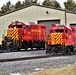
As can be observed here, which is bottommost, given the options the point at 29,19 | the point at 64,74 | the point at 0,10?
the point at 64,74

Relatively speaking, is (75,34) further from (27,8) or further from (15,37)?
(27,8)

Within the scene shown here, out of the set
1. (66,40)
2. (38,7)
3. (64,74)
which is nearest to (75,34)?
(66,40)

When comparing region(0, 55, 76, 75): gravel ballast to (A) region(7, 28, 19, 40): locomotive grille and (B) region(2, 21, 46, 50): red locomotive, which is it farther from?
(A) region(7, 28, 19, 40): locomotive grille

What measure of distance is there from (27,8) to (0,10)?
2819 inches

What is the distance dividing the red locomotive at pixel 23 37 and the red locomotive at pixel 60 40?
21.1 feet

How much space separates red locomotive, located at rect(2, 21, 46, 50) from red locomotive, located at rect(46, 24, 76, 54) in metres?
6.44

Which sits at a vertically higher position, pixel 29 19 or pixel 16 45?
pixel 29 19

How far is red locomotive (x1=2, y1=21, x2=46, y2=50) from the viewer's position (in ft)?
109

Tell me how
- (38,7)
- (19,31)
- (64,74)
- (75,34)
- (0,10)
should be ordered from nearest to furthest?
(64,74) < (75,34) < (19,31) < (38,7) < (0,10)

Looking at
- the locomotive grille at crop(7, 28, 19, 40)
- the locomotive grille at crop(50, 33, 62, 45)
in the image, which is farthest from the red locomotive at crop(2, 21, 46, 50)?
the locomotive grille at crop(50, 33, 62, 45)

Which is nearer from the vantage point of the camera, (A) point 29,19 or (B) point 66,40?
(B) point 66,40

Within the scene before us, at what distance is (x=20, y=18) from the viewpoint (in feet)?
185

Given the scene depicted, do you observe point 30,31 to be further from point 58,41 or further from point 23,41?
point 58,41

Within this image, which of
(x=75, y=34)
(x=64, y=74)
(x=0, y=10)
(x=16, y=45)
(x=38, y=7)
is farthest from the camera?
(x=0, y=10)
